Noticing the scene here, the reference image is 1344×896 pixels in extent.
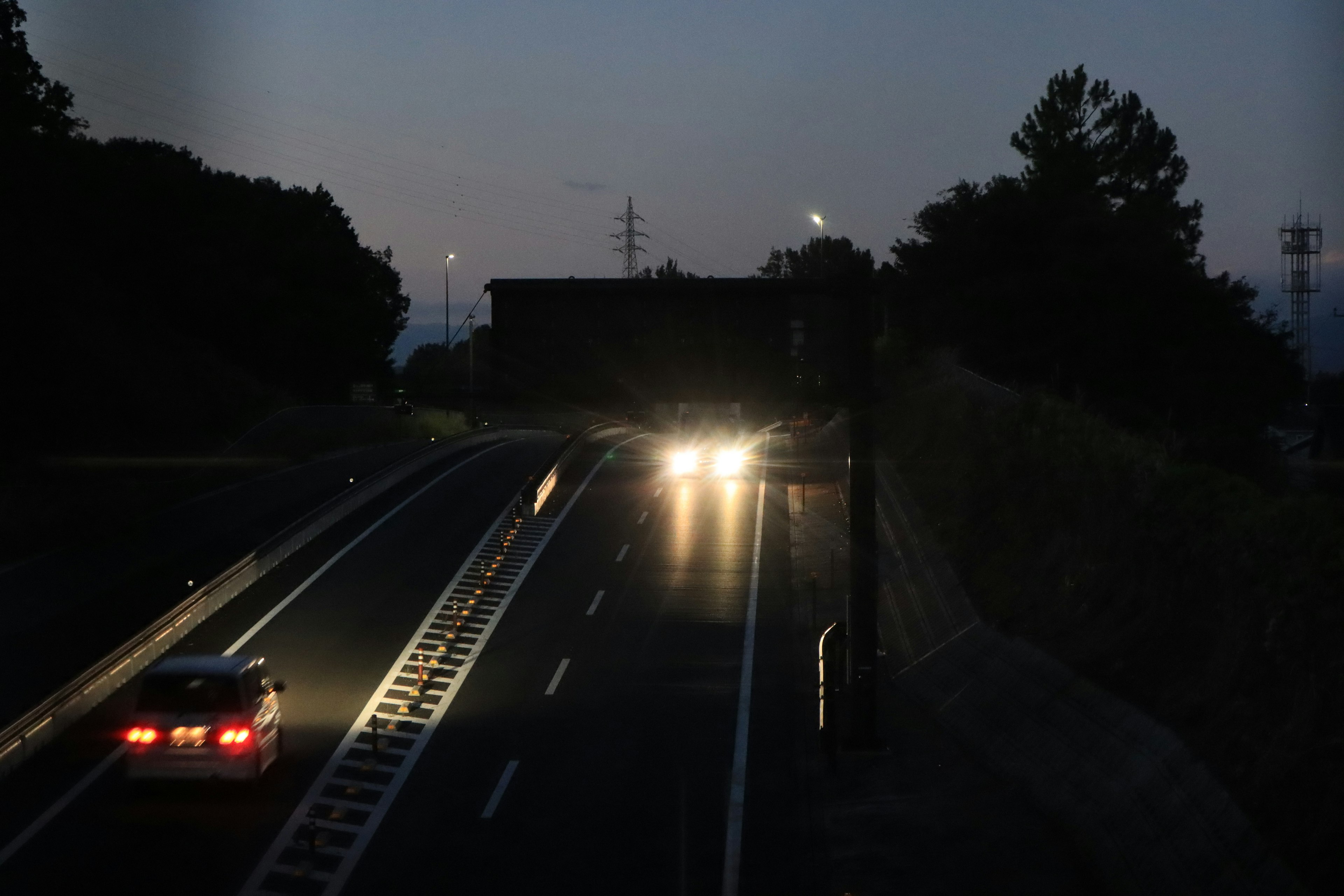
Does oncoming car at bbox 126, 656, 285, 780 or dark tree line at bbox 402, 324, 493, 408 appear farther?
dark tree line at bbox 402, 324, 493, 408

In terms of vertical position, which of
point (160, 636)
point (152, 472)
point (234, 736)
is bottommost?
point (160, 636)

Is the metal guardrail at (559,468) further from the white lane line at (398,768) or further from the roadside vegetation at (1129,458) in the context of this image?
the roadside vegetation at (1129,458)

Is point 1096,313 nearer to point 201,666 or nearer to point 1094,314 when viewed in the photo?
point 1094,314

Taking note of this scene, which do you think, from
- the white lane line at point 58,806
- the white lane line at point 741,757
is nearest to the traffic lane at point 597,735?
the white lane line at point 741,757

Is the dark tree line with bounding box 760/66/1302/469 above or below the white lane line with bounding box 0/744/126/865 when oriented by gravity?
above

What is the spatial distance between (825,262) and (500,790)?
10.5 m

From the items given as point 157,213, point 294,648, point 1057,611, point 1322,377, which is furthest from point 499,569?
point 1322,377

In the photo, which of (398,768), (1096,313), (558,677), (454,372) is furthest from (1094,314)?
(454,372)

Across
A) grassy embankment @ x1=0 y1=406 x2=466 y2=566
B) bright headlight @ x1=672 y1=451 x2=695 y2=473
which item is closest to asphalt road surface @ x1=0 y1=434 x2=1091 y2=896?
grassy embankment @ x1=0 y1=406 x2=466 y2=566

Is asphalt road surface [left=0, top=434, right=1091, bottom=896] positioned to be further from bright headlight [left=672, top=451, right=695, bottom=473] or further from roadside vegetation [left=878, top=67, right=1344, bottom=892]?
bright headlight [left=672, top=451, right=695, bottom=473]

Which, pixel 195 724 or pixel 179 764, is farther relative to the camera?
pixel 195 724

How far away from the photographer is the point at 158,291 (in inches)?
3455

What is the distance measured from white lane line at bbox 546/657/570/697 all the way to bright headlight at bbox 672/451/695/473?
28.2m

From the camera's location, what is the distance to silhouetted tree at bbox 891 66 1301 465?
4900cm
